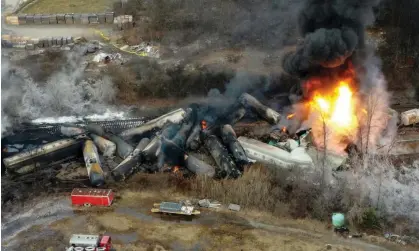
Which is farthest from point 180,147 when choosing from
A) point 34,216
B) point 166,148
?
point 34,216

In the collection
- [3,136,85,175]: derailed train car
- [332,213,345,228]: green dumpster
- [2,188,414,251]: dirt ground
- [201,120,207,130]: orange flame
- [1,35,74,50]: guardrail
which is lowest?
[2,188,414,251]: dirt ground

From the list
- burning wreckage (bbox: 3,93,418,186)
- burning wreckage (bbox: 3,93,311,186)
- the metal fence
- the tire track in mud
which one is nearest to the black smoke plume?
burning wreckage (bbox: 3,93,418,186)

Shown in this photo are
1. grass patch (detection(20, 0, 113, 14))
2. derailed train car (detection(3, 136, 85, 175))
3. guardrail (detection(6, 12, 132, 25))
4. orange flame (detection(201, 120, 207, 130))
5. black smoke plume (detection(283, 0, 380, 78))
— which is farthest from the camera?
grass patch (detection(20, 0, 113, 14))

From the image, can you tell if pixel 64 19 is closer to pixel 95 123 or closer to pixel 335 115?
pixel 95 123

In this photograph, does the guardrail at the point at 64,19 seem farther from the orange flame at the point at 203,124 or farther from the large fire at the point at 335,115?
the large fire at the point at 335,115

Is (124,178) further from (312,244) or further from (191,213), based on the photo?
(312,244)

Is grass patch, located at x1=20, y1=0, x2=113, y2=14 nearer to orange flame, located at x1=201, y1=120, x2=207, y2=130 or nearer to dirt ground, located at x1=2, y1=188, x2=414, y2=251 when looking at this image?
orange flame, located at x1=201, y1=120, x2=207, y2=130

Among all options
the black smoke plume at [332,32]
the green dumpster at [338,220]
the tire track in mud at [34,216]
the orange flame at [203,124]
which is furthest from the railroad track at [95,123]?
the green dumpster at [338,220]
